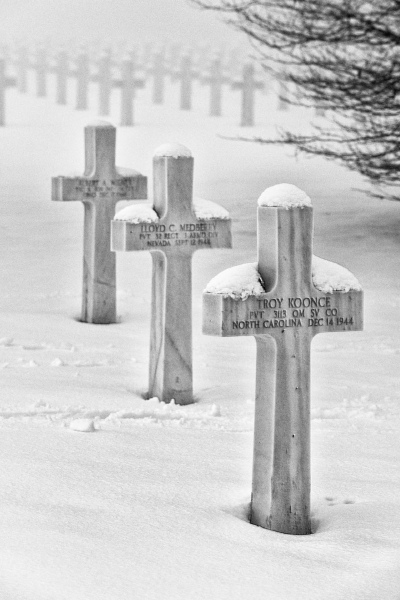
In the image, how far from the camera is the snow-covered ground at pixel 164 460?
389 cm

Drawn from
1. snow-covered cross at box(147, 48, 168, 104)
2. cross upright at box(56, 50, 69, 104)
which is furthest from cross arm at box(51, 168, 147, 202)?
snow-covered cross at box(147, 48, 168, 104)

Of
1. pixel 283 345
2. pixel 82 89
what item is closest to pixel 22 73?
pixel 82 89

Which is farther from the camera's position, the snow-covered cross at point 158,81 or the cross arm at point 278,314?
the snow-covered cross at point 158,81

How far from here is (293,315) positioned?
4492mm

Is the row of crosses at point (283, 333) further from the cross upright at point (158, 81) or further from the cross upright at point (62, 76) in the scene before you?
the cross upright at point (158, 81)

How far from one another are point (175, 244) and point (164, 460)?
6.14 ft

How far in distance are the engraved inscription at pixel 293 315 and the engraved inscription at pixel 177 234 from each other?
2.24m

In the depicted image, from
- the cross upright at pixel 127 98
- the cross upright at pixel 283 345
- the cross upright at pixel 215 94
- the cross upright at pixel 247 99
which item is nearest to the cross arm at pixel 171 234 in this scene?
the cross upright at pixel 283 345

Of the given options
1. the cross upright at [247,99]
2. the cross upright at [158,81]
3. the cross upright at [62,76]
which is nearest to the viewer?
the cross upright at [247,99]

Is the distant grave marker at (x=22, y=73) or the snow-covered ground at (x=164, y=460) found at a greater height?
the distant grave marker at (x=22, y=73)

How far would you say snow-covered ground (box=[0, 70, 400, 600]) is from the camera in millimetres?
3895

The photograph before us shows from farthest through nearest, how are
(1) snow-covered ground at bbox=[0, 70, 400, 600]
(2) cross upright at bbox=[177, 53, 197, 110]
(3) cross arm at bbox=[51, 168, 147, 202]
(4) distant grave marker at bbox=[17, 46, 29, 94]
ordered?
(4) distant grave marker at bbox=[17, 46, 29, 94] → (2) cross upright at bbox=[177, 53, 197, 110] → (3) cross arm at bbox=[51, 168, 147, 202] → (1) snow-covered ground at bbox=[0, 70, 400, 600]

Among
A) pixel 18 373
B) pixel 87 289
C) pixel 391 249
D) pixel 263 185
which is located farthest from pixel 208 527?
pixel 263 185

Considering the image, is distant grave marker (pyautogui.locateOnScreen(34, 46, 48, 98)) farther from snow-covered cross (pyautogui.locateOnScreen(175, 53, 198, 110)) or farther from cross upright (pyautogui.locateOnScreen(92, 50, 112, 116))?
snow-covered cross (pyautogui.locateOnScreen(175, 53, 198, 110))
